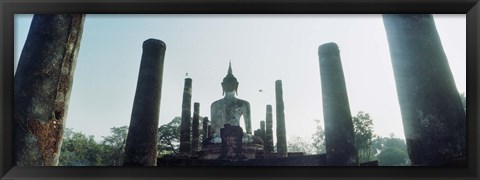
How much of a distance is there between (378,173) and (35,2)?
1.72 metres

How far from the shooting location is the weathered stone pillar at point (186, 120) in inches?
514

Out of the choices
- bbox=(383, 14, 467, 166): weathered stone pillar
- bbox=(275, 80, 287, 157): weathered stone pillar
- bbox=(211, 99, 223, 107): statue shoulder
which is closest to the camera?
bbox=(383, 14, 467, 166): weathered stone pillar

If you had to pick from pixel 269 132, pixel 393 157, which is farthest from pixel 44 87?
pixel 393 157

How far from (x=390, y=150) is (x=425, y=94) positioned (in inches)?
595

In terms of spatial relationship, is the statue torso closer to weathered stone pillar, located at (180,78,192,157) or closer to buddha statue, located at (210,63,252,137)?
buddha statue, located at (210,63,252,137)

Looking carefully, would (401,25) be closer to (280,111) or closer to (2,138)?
(2,138)

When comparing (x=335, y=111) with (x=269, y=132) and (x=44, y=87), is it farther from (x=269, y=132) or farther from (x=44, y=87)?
(x=269, y=132)

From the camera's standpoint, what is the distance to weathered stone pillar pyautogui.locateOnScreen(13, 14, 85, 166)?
7.14 ft

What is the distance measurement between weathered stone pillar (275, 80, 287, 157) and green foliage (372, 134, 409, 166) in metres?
3.71

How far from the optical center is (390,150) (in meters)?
17.0

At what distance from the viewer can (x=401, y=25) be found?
3.43m

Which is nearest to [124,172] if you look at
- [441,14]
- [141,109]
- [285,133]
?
[441,14]

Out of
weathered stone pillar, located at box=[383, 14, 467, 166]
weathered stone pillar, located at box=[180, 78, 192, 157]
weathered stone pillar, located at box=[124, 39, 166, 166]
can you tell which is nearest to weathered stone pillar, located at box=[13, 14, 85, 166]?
weathered stone pillar, located at box=[383, 14, 467, 166]

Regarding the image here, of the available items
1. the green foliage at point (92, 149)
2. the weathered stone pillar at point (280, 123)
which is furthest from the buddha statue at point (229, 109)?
the green foliage at point (92, 149)
